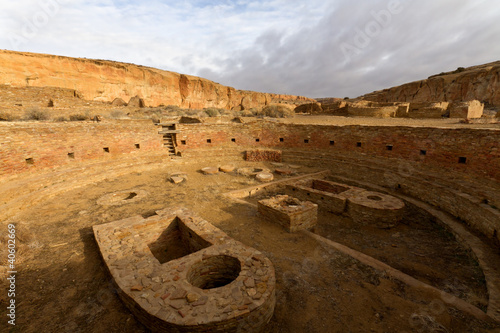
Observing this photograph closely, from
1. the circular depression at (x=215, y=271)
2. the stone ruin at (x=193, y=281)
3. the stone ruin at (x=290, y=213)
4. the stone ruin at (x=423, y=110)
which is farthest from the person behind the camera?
the stone ruin at (x=423, y=110)

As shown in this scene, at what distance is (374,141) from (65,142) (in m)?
15.4

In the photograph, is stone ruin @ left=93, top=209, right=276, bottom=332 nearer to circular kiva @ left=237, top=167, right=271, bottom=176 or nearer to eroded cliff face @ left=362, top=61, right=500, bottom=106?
circular kiva @ left=237, top=167, right=271, bottom=176

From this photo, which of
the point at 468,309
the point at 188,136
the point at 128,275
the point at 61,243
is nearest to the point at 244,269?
the point at 128,275

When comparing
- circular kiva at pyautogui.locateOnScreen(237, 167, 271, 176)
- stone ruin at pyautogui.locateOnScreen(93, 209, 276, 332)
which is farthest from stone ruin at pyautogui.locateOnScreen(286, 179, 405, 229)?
stone ruin at pyautogui.locateOnScreen(93, 209, 276, 332)

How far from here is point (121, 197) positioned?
8.63 meters

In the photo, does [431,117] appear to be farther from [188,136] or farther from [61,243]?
[61,243]

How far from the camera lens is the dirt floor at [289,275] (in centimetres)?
346

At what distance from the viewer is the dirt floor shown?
3.46m

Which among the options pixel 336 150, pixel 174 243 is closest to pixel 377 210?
pixel 336 150

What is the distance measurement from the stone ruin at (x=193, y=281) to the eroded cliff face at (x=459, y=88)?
39377mm

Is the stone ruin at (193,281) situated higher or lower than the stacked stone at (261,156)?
lower

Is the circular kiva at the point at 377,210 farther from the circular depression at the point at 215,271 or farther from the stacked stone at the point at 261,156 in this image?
the stacked stone at the point at 261,156

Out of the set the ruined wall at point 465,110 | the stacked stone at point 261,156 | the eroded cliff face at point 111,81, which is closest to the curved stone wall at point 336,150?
the stacked stone at point 261,156

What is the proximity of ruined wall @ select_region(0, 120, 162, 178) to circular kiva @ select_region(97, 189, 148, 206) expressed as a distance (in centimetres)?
379
